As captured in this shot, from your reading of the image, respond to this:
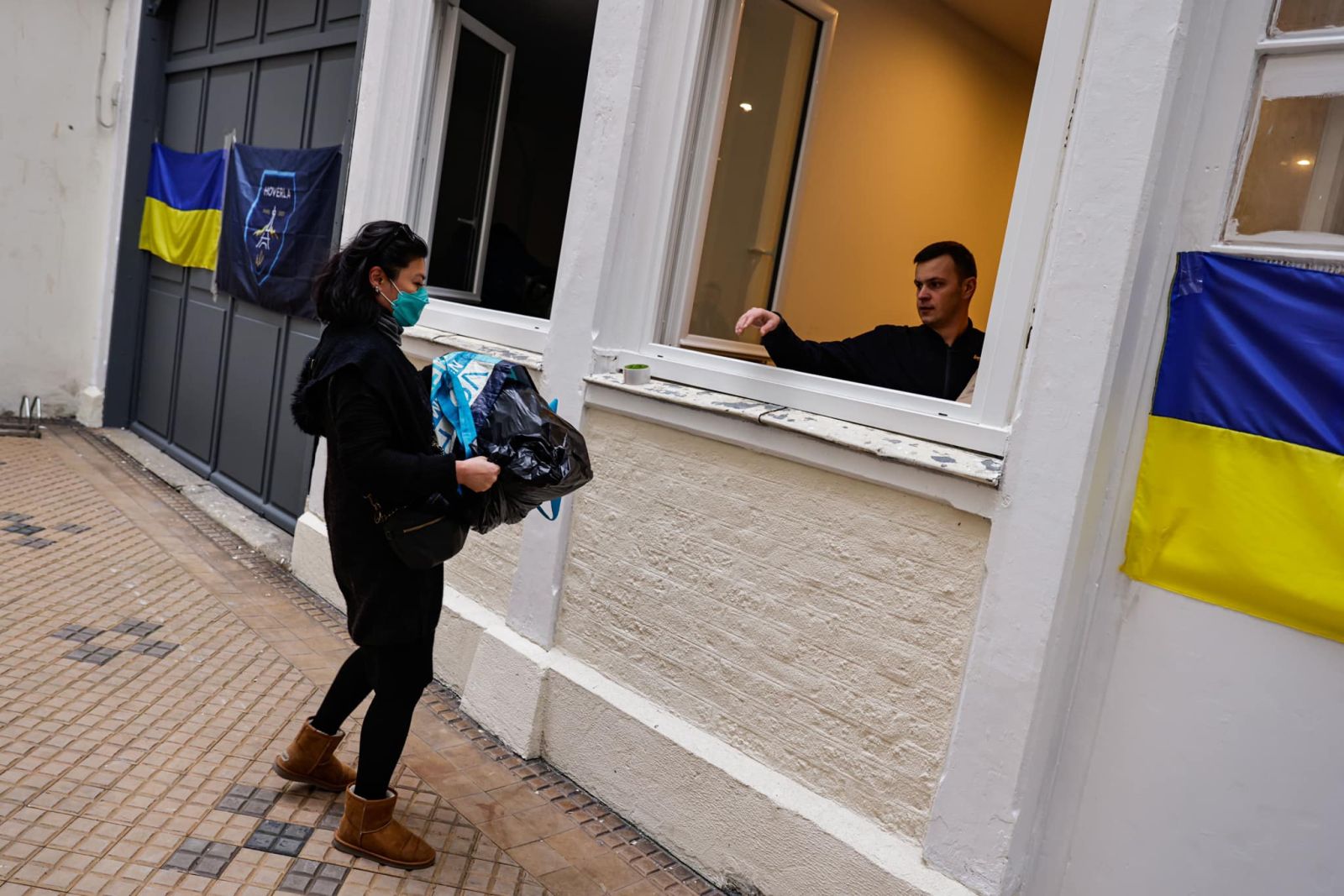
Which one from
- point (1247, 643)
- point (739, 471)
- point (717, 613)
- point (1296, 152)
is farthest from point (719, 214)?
point (1247, 643)

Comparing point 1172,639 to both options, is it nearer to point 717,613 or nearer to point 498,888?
point 717,613

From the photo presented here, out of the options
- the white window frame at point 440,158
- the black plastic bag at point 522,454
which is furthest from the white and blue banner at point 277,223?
the black plastic bag at point 522,454

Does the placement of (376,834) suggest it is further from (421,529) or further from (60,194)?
(60,194)

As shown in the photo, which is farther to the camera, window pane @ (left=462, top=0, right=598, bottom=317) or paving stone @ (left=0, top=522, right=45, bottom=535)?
window pane @ (left=462, top=0, right=598, bottom=317)

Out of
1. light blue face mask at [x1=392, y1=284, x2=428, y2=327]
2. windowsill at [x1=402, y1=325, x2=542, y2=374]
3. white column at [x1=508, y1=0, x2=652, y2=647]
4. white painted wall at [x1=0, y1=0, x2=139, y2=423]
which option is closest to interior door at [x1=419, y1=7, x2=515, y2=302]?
windowsill at [x1=402, y1=325, x2=542, y2=374]

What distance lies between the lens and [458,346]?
194 inches

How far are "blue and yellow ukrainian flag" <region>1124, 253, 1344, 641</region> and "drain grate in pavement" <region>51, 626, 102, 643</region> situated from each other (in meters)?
4.41

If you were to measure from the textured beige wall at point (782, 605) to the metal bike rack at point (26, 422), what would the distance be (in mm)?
7035

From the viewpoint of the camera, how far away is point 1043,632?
8.79ft

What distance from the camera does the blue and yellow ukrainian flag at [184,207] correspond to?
782cm

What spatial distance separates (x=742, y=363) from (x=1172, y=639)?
5.58 ft

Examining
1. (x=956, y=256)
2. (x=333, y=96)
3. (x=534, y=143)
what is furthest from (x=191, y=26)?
(x=956, y=256)

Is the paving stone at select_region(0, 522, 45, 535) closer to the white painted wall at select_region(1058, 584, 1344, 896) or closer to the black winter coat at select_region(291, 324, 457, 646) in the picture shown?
the black winter coat at select_region(291, 324, 457, 646)

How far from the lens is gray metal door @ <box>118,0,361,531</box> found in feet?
21.7
